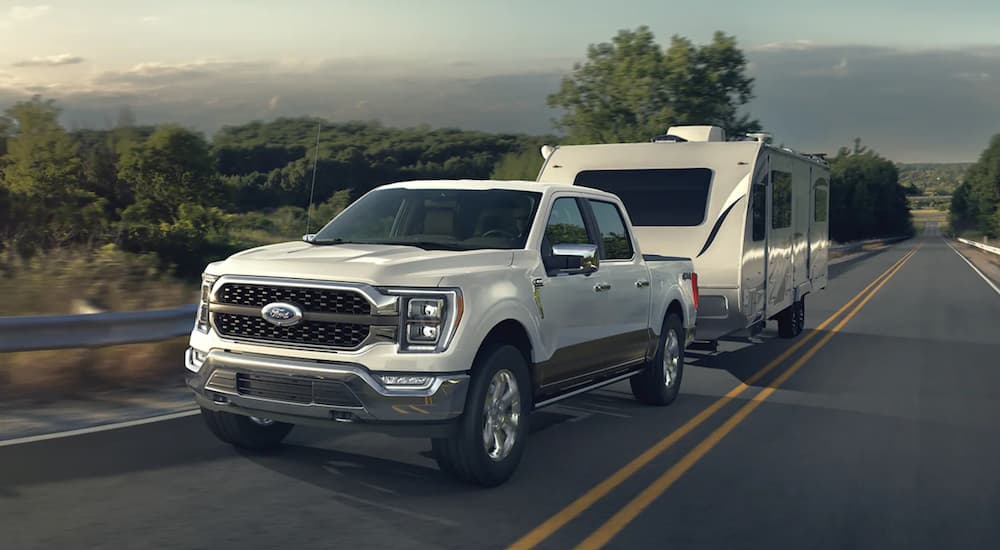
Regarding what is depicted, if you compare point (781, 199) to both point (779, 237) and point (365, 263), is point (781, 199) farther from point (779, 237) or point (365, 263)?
point (365, 263)

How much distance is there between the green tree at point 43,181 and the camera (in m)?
26.9

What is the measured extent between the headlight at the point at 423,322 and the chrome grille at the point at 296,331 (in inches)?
9.8

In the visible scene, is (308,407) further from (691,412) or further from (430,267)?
(691,412)

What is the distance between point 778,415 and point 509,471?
3.66 meters

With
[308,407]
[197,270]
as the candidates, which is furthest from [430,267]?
[197,270]

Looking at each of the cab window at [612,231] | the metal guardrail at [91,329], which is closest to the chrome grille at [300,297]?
the cab window at [612,231]

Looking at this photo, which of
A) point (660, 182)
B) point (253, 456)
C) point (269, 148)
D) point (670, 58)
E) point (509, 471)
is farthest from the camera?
point (670, 58)

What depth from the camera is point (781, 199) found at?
1432 cm

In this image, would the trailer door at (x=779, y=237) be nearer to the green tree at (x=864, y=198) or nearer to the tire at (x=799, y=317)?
the tire at (x=799, y=317)

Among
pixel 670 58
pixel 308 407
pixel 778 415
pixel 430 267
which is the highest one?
pixel 670 58

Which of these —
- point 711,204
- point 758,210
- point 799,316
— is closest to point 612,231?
point 711,204

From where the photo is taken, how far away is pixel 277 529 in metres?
5.58

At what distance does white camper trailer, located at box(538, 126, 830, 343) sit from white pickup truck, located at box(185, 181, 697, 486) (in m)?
4.34

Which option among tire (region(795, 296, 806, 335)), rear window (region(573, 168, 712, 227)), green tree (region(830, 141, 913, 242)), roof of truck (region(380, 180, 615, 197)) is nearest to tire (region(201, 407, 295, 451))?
roof of truck (region(380, 180, 615, 197))
